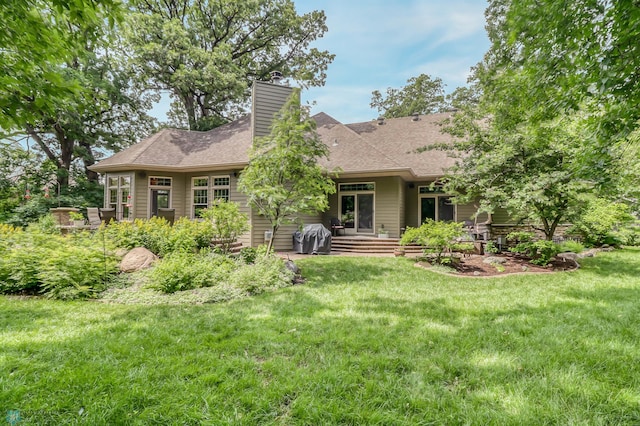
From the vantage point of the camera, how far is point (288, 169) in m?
7.23

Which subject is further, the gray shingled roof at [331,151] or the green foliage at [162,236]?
the gray shingled roof at [331,151]

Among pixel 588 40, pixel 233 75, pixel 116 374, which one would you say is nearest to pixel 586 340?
pixel 588 40

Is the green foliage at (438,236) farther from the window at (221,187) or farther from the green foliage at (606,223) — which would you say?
the window at (221,187)

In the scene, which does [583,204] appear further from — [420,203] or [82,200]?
[82,200]

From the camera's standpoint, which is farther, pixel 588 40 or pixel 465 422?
pixel 588 40

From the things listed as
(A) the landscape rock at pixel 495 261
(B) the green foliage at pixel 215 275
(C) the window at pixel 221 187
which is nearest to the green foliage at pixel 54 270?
(B) the green foliage at pixel 215 275

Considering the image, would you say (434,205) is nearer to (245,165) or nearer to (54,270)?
(245,165)

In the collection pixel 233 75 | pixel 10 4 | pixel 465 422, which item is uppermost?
pixel 233 75

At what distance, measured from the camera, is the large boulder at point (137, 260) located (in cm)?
667

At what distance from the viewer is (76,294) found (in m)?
4.97

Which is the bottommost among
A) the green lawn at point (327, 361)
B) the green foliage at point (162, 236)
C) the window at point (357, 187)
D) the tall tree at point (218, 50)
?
the green lawn at point (327, 361)

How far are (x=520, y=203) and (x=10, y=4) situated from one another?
8.95 meters

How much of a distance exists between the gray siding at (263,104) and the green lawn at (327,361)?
7.38m

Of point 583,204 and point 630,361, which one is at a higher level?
point 583,204
